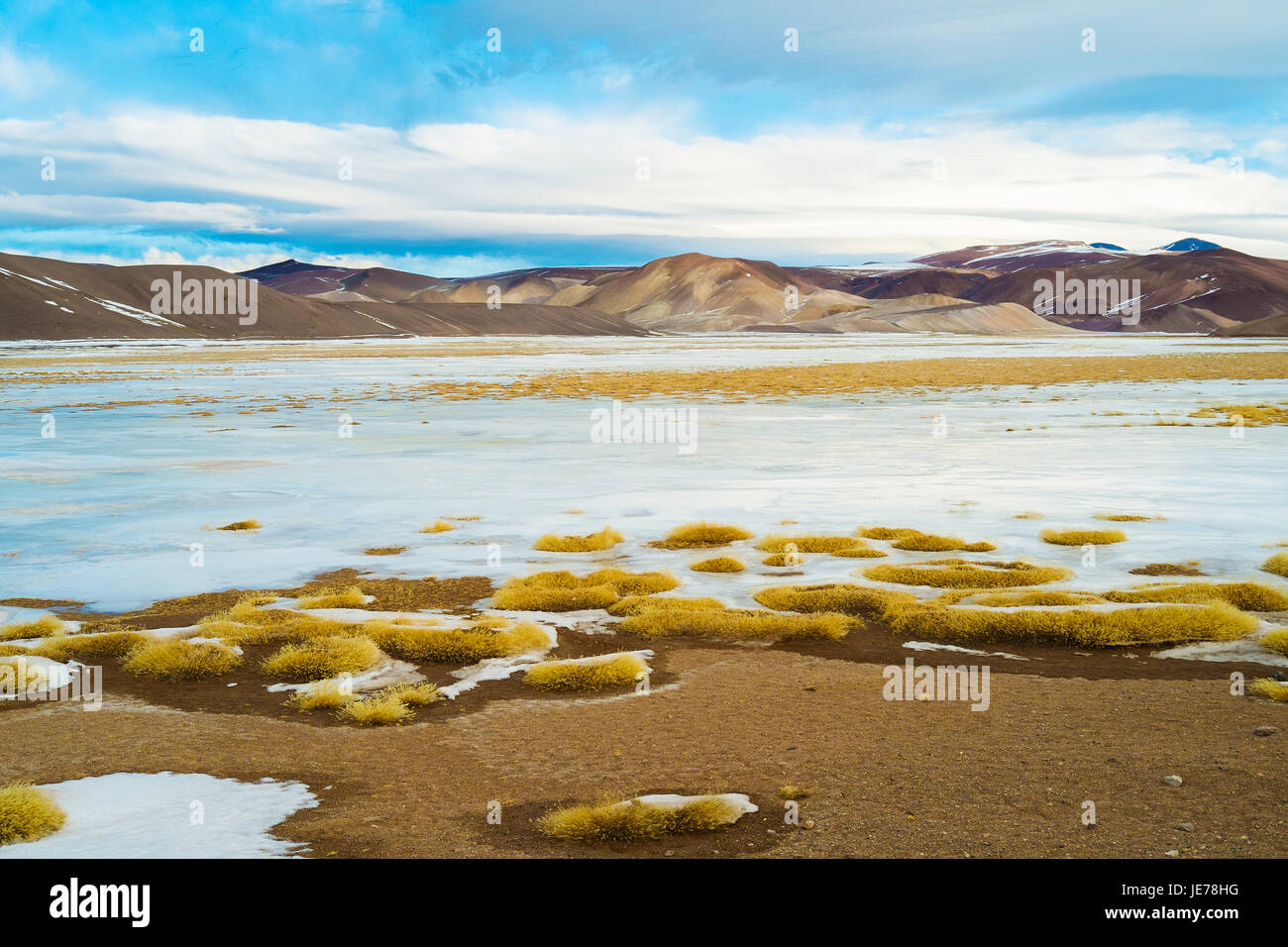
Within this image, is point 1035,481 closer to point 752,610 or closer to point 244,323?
point 752,610

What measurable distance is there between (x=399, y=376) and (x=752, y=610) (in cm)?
5762

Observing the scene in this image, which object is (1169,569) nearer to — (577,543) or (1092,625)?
(1092,625)

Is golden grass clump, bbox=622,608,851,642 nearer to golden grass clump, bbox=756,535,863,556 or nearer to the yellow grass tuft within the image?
golden grass clump, bbox=756,535,863,556

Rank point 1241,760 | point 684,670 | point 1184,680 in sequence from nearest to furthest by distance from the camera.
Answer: point 1241,760
point 1184,680
point 684,670

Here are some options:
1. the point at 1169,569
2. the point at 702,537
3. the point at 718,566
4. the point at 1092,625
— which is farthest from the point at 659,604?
the point at 1169,569

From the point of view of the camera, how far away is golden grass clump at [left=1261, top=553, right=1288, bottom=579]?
12.6 metres

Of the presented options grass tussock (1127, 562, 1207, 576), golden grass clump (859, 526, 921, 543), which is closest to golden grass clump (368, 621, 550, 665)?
golden grass clump (859, 526, 921, 543)

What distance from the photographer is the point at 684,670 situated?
9906mm

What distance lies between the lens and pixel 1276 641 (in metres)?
10.1

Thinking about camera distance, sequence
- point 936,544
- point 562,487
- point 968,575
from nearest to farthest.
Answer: point 968,575
point 936,544
point 562,487

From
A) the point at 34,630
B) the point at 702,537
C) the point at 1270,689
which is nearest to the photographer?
the point at 1270,689

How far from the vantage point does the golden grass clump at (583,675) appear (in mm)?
9438

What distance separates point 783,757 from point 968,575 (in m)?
6.05

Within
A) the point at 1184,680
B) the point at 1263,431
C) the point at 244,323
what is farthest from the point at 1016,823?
the point at 244,323
